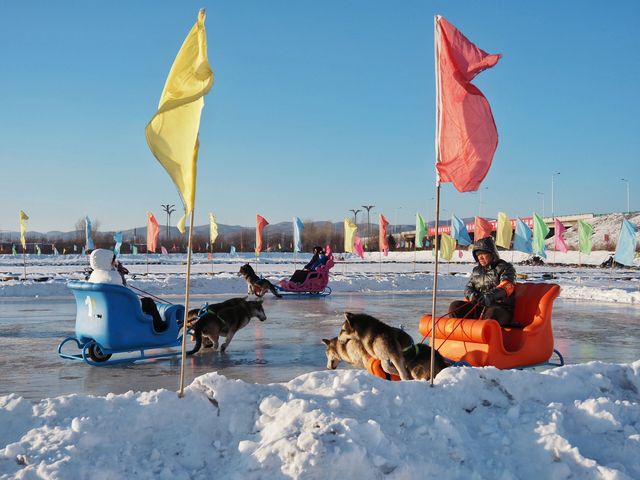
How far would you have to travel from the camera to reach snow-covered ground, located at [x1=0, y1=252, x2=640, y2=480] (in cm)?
369

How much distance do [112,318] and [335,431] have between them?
16.7 ft

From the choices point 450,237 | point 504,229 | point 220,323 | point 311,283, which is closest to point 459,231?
point 450,237

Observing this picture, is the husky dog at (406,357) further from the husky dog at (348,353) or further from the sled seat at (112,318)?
the sled seat at (112,318)

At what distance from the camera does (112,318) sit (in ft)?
26.5

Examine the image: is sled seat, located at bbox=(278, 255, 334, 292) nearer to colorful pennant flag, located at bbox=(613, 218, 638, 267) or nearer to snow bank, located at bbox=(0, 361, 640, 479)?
colorful pennant flag, located at bbox=(613, 218, 638, 267)

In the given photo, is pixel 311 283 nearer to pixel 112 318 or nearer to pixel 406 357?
pixel 112 318

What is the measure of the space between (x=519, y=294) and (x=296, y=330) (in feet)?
17.4

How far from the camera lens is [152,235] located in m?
31.8

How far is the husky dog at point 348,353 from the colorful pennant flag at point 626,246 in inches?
734

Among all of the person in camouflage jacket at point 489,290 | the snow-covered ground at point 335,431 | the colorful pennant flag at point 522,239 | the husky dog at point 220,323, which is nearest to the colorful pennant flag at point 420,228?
the colorful pennant flag at point 522,239

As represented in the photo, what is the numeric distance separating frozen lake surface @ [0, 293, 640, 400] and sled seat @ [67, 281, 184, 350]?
345 mm

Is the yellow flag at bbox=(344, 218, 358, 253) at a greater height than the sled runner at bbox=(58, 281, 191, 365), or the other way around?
the yellow flag at bbox=(344, 218, 358, 253)

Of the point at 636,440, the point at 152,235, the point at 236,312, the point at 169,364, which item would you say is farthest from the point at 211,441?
the point at 152,235

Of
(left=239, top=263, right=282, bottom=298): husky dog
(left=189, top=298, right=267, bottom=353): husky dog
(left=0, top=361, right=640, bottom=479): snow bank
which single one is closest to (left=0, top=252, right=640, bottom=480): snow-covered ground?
(left=0, top=361, right=640, bottom=479): snow bank
